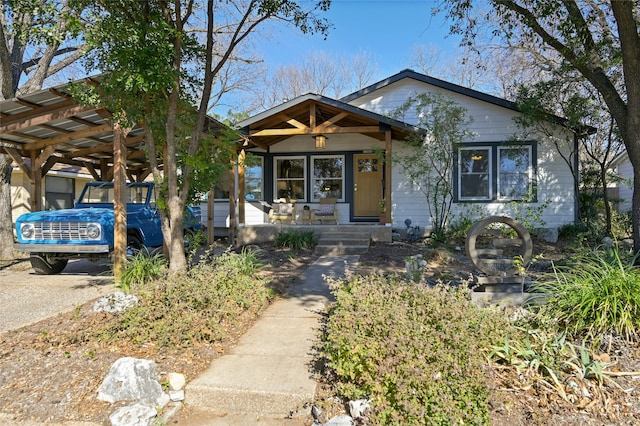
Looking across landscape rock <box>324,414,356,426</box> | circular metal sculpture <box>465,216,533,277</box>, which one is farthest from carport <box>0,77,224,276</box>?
circular metal sculpture <box>465,216,533,277</box>

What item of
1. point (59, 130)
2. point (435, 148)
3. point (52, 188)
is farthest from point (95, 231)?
point (52, 188)

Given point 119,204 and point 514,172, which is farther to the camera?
point 514,172

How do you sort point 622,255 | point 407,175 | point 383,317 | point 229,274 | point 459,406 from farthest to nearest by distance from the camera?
point 407,175, point 229,274, point 622,255, point 383,317, point 459,406

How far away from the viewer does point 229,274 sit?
540cm

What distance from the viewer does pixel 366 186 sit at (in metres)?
12.5

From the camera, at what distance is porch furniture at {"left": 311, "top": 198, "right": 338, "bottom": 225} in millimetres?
12248

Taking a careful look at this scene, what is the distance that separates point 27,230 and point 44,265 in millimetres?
946

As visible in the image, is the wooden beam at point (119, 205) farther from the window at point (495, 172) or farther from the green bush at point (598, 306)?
the window at point (495, 172)

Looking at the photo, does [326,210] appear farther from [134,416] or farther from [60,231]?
[134,416]

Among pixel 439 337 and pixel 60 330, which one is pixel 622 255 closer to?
pixel 439 337

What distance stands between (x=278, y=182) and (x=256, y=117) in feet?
9.55

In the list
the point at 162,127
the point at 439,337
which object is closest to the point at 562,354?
the point at 439,337

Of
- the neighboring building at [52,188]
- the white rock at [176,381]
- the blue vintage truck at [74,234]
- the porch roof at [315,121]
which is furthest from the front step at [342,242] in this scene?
the neighboring building at [52,188]

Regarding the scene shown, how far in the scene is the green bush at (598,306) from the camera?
3.38 m
